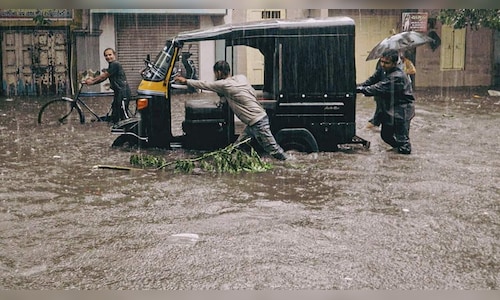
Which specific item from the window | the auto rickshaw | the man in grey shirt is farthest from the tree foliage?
the man in grey shirt

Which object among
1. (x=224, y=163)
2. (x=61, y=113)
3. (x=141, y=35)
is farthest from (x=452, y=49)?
(x=224, y=163)

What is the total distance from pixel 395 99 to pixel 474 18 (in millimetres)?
9662

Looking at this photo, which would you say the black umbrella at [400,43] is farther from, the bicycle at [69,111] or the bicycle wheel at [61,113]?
the bicycle wheel at [61,113]

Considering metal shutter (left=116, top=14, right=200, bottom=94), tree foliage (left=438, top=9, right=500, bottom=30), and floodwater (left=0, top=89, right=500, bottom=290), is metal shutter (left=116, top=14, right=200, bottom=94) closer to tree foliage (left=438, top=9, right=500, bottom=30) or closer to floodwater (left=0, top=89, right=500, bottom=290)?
tree foliage (left=438, top=9, right=500, bottom=30)

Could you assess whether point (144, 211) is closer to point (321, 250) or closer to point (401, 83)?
point (321, 250)

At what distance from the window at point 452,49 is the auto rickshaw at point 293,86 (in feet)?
44.8

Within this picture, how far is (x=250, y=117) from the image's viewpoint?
29.9 feet

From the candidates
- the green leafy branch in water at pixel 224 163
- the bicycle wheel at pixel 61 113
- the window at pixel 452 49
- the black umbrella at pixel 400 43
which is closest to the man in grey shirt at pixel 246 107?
the green leafy branch in water at pixel 224 163

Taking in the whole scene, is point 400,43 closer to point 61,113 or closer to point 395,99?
point 395,99

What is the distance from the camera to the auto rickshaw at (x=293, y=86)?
952 cm

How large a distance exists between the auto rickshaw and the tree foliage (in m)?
9.39

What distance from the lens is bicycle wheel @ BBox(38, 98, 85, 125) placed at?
1302 centimetres

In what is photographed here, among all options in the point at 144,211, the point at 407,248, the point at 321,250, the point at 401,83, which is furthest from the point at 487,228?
the point at 401,83

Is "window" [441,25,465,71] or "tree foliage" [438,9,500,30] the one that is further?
"window" [441,25,465,71]
